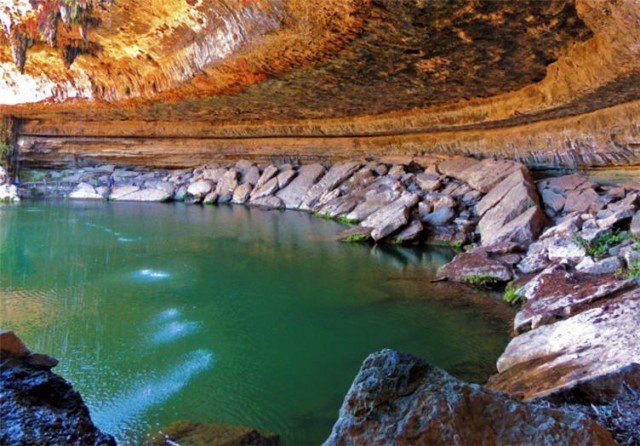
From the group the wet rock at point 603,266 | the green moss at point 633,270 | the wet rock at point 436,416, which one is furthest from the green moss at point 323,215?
the wet rock at point 436,416

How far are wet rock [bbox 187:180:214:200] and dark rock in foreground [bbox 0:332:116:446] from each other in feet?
54.6

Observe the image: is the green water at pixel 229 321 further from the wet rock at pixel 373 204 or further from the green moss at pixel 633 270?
the wet rock at pixel 373 204

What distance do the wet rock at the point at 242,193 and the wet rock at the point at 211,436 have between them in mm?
14992

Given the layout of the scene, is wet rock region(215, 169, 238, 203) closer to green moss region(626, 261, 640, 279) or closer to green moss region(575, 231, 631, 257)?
green moss region(575, 231, 631, 257)

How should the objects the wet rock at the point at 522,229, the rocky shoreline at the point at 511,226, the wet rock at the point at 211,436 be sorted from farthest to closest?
the wet rock at the point at 522,229, the rocky shoreline at the point at 511,226, the wet rock at the point at 211,436

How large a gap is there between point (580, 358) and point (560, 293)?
93.0 inches

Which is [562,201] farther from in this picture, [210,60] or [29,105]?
[29,105]

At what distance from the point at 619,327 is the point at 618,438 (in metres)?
2.00

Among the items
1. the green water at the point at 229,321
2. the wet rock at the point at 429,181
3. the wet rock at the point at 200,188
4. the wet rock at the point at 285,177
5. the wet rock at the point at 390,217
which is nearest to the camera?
the green water at the point at 229,321

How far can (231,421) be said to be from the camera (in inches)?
150

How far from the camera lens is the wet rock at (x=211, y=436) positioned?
3322 mm

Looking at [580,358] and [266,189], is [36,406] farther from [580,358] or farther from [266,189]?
[266,189]

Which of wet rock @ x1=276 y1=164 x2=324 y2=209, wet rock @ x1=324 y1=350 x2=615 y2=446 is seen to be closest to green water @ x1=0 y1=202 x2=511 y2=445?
wet rock @ x1=324 y1=350 x2=615 y2=446

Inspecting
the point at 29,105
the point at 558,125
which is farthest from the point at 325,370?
the point at 29,105
